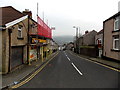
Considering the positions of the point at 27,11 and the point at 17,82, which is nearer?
the point at 17,82

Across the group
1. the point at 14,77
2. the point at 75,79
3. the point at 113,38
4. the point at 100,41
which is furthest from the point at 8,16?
the point at 100,41

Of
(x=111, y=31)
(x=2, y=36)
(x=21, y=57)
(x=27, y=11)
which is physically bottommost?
(x=21, y=57)

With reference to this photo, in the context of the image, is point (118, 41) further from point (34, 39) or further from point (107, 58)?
point (34, 39)

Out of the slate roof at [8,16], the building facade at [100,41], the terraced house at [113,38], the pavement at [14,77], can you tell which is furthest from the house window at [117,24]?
the pavement at [14,77]

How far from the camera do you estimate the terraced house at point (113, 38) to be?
1576 centimetres

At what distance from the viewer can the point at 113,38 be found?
17.1 m

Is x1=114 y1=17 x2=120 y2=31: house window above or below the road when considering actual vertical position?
above

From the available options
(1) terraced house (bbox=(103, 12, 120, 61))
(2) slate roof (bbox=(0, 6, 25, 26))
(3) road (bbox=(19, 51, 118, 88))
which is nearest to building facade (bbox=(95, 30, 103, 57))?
(1) terraced house (bbox=(103, 12, 120, 61))

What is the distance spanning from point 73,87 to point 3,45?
6286 millimetres

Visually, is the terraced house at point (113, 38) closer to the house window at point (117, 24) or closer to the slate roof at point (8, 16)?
the house window at point (117, 24)

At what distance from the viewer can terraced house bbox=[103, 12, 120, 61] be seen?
51.7ft

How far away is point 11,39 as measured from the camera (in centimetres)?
1020

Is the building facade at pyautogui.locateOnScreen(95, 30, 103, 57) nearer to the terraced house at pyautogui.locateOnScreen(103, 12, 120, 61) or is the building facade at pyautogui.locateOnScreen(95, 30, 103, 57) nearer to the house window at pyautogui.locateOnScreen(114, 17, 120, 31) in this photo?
the terraced house at pyautogui.locateOnScreen(103, 12, 120, 61)

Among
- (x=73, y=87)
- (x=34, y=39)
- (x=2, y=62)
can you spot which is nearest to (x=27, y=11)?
(x=34, y=39)
